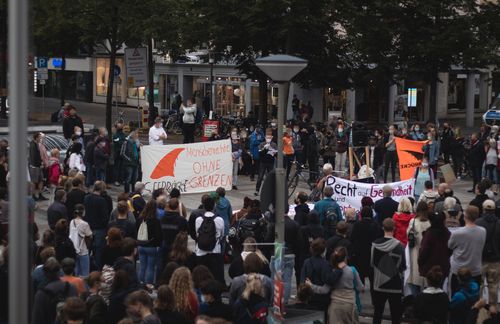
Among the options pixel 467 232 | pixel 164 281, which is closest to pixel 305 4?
pixel 467 232

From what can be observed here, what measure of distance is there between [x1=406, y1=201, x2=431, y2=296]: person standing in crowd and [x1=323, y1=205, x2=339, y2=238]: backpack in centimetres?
165

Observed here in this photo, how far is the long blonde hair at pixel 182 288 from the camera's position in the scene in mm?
10141

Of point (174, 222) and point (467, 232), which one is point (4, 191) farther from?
point (467, 232)

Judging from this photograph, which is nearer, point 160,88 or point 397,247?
point 397,247

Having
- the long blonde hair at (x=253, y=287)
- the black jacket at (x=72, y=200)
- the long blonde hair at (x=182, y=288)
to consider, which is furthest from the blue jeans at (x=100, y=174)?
the long blonde hair at (x=182, y=288)

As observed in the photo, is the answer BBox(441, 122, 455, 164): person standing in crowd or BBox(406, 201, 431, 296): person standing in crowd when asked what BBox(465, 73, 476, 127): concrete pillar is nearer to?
BBox(441, 122, 455, 164): person standing in crowd

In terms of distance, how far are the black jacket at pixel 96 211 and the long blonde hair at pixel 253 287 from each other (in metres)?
5.08

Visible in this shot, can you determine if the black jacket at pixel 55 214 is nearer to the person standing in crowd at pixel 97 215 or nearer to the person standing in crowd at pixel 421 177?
the person standing in crowd at pixel 97 215

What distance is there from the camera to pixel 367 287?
16.4 metres

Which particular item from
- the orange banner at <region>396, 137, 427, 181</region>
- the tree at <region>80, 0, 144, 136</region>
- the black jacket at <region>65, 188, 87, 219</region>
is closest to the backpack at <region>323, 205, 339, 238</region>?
the black jacket at <region>65, 188, 87, 219</region>

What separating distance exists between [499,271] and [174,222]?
16.0 feet

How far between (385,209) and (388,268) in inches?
Result: 138

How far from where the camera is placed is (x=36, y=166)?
76.3ft

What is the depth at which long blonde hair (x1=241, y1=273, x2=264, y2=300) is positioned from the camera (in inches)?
416
